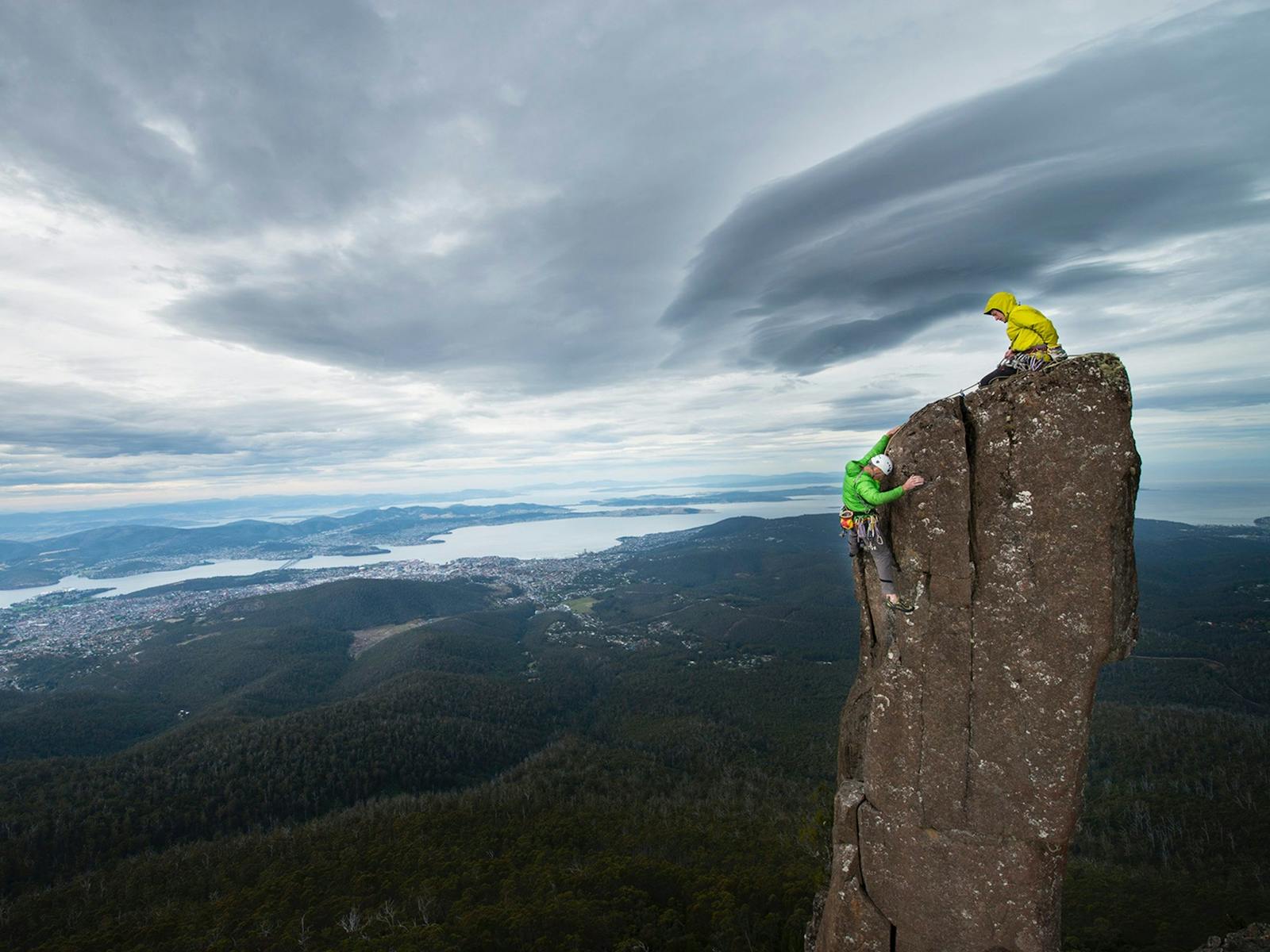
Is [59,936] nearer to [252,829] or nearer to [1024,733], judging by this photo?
[252,829]

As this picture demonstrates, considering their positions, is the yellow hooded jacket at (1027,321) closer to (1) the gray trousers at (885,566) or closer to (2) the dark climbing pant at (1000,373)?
(2) the dark climbing pant at (1000,373)

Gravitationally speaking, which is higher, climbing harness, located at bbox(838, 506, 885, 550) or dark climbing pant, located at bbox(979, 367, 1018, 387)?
dark climbing pant, located at bbox(979, 367, 1018, 387)

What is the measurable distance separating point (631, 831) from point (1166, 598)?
203549mm

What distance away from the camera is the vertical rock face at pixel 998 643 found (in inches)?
391

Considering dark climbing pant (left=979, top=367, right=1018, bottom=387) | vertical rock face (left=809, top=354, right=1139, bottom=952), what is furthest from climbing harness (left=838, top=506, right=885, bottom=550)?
dark climbing pant (left=979, top=367, right=1018, bottom=387)

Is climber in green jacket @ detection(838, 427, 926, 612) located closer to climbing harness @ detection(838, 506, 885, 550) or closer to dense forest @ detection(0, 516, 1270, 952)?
climbing harness @ detection(838, 506, 885, 550)

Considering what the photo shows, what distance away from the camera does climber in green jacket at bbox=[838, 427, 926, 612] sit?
1054cm

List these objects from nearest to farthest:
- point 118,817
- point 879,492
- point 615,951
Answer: point 879,492, point 615,951, point 118,817

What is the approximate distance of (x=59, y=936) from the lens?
1581 inches

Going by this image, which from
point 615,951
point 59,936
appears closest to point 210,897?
point 59,936

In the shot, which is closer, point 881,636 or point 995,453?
point 995,453

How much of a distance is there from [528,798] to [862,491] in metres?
71.2

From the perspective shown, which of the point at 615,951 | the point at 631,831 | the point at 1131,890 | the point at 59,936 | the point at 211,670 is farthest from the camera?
the point at 211,670

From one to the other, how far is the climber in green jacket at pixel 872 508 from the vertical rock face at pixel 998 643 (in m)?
0.34
